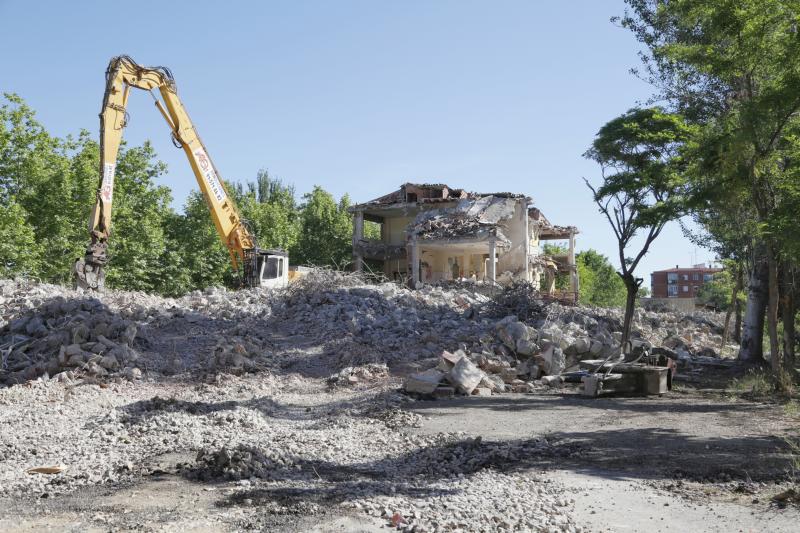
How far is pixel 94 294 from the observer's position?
16625 millimetres

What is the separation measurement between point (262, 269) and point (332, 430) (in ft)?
41.4

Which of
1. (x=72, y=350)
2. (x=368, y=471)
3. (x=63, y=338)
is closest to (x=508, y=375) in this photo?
(x=368, y=471)

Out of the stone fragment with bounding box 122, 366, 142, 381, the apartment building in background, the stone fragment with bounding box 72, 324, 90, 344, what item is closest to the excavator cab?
the stone fragment with bounding box 72, 324, 90, 344

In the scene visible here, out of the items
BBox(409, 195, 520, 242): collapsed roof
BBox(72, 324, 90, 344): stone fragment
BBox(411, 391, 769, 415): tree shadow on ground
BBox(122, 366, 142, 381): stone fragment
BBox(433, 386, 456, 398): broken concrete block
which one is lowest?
BBox(411, 391, 769, 415): tree shadow on ground

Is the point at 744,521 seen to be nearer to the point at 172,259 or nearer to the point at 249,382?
the point at 249,382

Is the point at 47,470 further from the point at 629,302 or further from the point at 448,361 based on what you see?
the point at 629,302

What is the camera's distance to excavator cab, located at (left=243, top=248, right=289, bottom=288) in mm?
21359

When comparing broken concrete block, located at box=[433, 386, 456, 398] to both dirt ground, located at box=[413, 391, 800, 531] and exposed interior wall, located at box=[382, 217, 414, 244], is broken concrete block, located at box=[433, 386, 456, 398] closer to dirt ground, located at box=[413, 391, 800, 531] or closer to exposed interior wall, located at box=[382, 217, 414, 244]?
dirt ground, located at box=[413, 391, 800, 531]

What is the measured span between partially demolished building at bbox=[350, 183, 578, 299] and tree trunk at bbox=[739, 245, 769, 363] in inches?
556

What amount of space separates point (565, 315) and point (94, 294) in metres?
12.0

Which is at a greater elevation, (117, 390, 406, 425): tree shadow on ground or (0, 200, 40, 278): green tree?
(0, 200, 40, 278): green tree

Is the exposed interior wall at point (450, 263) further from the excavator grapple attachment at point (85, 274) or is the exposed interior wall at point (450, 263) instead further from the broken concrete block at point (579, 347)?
the excavator grapple attachment at point (85, 274)

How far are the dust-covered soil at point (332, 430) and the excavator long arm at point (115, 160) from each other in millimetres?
1418

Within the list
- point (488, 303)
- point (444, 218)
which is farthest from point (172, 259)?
point (488, 303)
